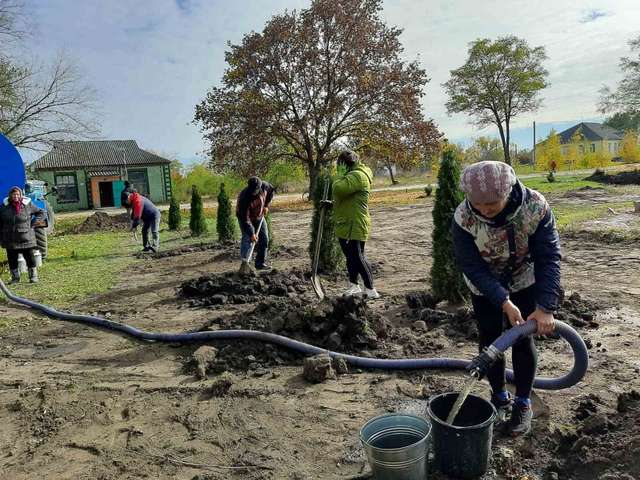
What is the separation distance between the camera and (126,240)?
16.4 meters

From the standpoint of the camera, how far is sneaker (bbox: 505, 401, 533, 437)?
291cm

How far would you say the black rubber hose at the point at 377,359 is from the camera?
2.56 meters

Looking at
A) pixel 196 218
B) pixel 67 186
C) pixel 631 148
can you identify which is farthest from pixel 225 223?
pixel 631 148

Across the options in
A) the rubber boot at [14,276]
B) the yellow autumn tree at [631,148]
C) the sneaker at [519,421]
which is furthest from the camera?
the yellow autumn tree at [631,148]

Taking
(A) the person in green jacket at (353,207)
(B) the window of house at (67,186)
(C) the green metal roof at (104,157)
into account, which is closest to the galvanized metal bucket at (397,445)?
(A) the person in green jacket at (353,207)

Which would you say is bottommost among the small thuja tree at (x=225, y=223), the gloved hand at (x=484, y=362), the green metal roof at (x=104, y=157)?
Answer: the gloved hand at (x=484, y=362)

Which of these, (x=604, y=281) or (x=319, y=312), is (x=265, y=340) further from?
(x=604, y=281)

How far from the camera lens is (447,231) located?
5.57 metres

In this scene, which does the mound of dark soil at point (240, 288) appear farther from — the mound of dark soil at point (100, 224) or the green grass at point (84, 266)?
the mound of dark soil at point (100, 224)

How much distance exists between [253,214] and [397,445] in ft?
20.9

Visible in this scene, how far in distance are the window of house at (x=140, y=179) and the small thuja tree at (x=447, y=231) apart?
37.2 metres

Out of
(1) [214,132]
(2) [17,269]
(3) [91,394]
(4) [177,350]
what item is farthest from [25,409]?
(1) [214,132]

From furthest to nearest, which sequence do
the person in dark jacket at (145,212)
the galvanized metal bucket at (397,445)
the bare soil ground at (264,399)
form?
the person in dark jacket at (145,212)
the bare soil ground at (264,399)
the galvanized metal bucket at (397,445)

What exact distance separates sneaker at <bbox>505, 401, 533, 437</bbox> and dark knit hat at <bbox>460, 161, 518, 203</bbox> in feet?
4.29
